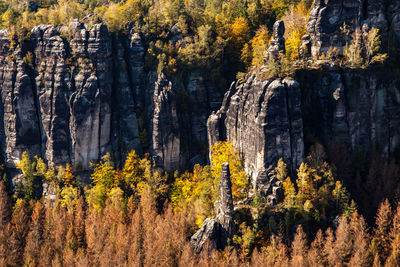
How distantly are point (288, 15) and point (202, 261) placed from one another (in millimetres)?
41948

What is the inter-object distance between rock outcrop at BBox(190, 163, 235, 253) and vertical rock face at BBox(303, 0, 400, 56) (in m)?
23.7

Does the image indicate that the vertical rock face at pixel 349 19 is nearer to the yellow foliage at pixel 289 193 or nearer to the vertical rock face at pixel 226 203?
the yellow foliage at pixel 289 193

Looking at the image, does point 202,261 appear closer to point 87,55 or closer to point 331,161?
point 331,161

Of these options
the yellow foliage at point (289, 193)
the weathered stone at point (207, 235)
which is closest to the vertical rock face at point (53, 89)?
the weathered stone at point (207, 235)

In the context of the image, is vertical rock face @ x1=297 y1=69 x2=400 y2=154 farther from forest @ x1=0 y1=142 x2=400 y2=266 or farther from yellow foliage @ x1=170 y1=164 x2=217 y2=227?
yellow foliage @ x1=170 y1=164 x2=217 y2=227

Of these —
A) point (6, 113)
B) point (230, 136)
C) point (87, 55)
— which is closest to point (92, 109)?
point (87, 55)

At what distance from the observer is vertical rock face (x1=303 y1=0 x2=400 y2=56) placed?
6462cm

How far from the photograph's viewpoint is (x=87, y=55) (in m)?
72.9

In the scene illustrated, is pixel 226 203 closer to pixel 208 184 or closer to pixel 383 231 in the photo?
pixel 208 184

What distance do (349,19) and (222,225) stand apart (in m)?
33.6

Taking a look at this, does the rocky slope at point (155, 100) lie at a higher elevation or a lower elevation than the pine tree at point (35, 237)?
higher

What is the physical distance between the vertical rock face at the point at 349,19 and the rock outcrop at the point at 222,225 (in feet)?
77.8

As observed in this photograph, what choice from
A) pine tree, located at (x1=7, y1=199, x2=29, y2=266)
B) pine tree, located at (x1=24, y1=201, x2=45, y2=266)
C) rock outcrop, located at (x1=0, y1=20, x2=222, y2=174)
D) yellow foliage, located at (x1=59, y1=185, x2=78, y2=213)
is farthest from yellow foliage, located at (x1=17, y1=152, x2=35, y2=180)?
yellow foliage, located at (x1=59, y1=185, x2=78, y2=213)

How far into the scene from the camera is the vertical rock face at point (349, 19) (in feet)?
212
